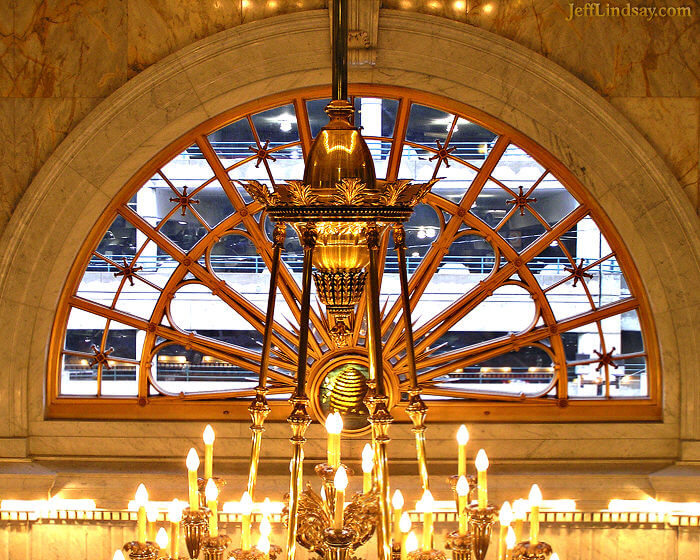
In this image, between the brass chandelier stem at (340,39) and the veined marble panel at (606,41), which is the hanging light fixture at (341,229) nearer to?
the brass chandelier stem at (340,39)

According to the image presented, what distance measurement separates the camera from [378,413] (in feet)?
7.13

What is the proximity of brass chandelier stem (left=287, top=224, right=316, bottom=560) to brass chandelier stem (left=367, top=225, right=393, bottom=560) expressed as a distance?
6.2 inches

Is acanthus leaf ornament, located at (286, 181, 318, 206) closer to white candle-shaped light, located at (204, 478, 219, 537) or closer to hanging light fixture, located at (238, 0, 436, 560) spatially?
hanging light fixture, located at (238, 0, 436, 560)

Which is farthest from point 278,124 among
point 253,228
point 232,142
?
point 253,228

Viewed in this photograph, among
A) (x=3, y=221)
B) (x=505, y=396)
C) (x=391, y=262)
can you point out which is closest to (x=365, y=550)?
(x=505, y=396)

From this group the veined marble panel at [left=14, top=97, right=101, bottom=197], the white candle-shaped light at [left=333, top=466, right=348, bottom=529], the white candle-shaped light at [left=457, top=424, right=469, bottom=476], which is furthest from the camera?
the veined marble panel at [left=14, top=97, right=101, bottom=197]

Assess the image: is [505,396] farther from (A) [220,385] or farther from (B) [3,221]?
(B) [3,221]

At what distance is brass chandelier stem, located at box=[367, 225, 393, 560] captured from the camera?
2.07 m

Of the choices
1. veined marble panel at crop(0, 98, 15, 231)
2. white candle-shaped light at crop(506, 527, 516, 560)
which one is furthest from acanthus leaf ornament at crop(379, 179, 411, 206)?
veined marble panel at crop(0, 98, 15, 231)

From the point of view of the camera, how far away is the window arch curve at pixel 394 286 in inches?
199

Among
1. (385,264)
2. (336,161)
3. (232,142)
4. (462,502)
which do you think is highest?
(232,142)

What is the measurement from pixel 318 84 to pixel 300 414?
3.05 metres

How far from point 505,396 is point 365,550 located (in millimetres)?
1168

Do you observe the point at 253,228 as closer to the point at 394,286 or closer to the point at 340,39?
the point at 394,286
